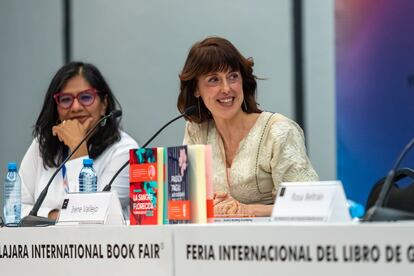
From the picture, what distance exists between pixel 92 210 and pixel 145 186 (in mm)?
178

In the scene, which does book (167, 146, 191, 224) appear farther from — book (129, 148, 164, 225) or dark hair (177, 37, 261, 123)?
dark hair (177, 37, 261, 123)

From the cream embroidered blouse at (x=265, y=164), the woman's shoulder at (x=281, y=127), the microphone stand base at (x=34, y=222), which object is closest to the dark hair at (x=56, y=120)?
the cream embroidered blouse at (x=265, y=164)

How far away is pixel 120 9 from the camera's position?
15.4ft

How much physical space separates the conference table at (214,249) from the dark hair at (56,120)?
3.85 feet

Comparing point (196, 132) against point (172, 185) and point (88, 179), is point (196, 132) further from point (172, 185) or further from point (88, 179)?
point (172, 185)

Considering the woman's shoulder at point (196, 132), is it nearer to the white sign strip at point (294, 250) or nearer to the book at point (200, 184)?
the book at point (200, 184)

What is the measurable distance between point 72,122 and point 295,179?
109 centimetres

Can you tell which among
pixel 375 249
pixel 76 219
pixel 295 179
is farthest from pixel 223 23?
pixel 375 249

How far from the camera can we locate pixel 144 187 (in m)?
2.04

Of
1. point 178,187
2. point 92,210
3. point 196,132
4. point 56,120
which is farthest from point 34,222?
point 56,120

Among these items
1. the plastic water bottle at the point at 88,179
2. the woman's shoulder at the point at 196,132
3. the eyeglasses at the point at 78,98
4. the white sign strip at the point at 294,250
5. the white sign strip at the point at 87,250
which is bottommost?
the white sign strip at the point at 87,250

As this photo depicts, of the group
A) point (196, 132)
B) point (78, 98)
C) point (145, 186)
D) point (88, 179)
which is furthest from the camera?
point (78, 98)

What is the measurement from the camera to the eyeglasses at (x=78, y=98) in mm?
3408

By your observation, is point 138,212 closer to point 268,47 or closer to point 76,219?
point 76,219
